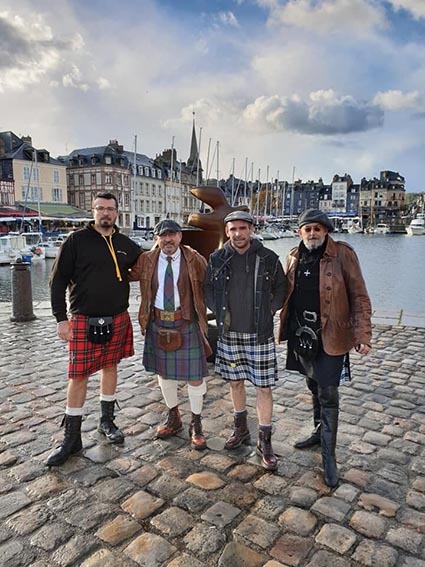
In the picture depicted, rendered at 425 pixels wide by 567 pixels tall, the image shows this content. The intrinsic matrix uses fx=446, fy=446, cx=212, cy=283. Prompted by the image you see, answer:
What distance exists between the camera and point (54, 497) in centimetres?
300

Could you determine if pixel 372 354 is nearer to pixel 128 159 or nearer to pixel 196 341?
pixel 196 341

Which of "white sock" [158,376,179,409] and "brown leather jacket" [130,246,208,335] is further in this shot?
"white sock" [158,376,179,409]

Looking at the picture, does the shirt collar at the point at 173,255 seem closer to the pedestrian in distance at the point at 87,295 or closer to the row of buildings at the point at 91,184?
the pedestrian in distance at the point at 87,295

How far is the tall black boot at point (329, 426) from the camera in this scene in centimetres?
324

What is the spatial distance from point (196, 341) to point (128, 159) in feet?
220

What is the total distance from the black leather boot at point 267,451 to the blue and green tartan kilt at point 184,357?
27.7 inches

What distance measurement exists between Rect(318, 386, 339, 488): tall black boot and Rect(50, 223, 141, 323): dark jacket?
5.96ft

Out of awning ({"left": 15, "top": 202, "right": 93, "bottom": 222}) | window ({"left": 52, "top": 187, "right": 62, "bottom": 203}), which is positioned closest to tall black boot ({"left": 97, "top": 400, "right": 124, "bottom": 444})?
awning ({"left": 15, "top": 202, "right": 93, "bottom": 222})

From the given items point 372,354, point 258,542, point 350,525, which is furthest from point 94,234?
point 372,354

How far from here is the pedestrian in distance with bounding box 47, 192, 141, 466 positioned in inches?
140


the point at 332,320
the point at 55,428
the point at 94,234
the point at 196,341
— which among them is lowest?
the point at 55,428

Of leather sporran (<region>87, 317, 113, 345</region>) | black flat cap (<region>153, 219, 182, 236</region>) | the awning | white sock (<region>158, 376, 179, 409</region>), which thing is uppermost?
the awning

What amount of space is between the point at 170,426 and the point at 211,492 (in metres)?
0.97

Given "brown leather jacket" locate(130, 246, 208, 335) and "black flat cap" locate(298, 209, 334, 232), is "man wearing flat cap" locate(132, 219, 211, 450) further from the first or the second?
"black flat cap" locate(298, 209, 334, 232)
